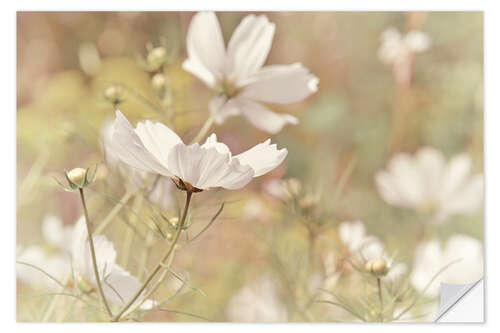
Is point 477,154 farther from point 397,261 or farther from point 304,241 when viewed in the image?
point 304,241

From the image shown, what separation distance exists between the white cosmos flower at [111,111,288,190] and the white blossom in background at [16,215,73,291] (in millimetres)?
483

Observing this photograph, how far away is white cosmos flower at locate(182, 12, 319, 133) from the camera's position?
36.2 inches

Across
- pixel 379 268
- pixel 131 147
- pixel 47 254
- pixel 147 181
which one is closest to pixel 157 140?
pixel 131 147

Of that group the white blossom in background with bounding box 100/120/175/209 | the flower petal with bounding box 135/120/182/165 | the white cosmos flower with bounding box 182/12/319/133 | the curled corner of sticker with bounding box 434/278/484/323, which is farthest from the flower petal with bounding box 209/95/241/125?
the curled corner of sticker with bounding box 434/278/484/323

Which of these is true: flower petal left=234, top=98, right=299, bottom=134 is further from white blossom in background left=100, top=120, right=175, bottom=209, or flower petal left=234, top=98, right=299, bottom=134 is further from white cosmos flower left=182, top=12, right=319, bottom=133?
white blossom in background left=100, top=120, right=175, bottom=209

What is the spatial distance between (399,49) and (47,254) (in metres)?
0.79

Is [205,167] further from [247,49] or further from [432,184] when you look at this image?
[432,184]

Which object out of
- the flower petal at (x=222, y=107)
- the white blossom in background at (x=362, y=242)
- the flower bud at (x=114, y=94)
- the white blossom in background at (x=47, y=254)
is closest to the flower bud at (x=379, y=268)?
the white blossom in background at (x=362, y=242)

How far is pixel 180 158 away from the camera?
0.67 meters

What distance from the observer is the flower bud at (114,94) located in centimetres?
89

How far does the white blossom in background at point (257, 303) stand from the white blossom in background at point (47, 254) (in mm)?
331

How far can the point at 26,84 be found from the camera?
113cm

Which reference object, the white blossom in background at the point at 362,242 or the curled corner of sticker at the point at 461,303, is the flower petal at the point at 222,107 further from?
the curled corner of sticker at the point at 461,303
